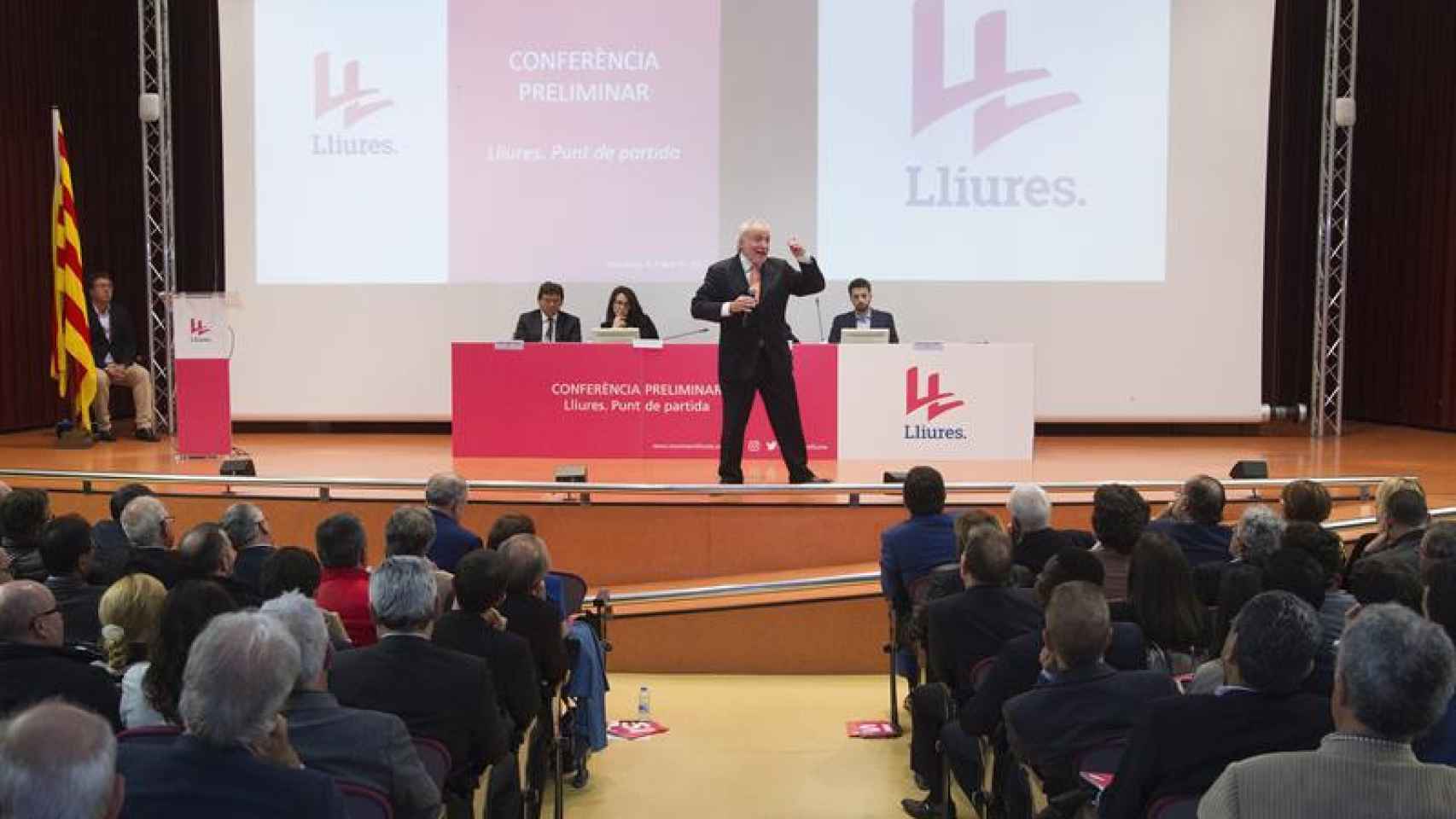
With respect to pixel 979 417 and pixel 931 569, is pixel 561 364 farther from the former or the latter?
pixel 931 569

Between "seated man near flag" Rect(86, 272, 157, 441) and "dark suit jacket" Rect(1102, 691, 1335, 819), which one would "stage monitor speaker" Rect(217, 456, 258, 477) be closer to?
"seated man near flag" Rect(86, 272, 157, 441)

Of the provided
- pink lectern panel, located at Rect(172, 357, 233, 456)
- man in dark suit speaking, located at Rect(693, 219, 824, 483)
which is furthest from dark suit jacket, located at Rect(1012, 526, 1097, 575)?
pink lectern panel, located at Rect(172, 357, 233, 456)

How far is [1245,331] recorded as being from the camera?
1095cm

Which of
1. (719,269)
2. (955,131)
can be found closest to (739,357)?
(719,269)

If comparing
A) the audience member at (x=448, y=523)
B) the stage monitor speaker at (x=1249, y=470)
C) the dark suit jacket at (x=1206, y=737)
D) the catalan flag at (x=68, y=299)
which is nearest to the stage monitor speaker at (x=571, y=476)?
the audience member at (x=448, y=523)

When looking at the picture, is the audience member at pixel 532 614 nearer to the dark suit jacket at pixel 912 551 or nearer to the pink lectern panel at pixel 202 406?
the dark suit jacket at pixel 912 551

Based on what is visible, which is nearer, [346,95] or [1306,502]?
[1306,502]

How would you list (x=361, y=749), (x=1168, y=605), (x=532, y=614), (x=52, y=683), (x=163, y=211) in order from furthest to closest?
(x=163, y=211), (x=532, y=614), (x=1168, y=605), (x=52, y=683), (x=361, y=749)

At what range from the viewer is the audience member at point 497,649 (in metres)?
3.74

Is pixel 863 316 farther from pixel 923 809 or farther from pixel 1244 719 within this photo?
pixel 1244 719

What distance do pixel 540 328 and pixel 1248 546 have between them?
637 cm

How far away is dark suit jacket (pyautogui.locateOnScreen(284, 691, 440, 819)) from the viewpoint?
276cm

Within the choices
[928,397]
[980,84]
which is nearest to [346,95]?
[980,84]

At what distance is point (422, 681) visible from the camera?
3.28 meters
